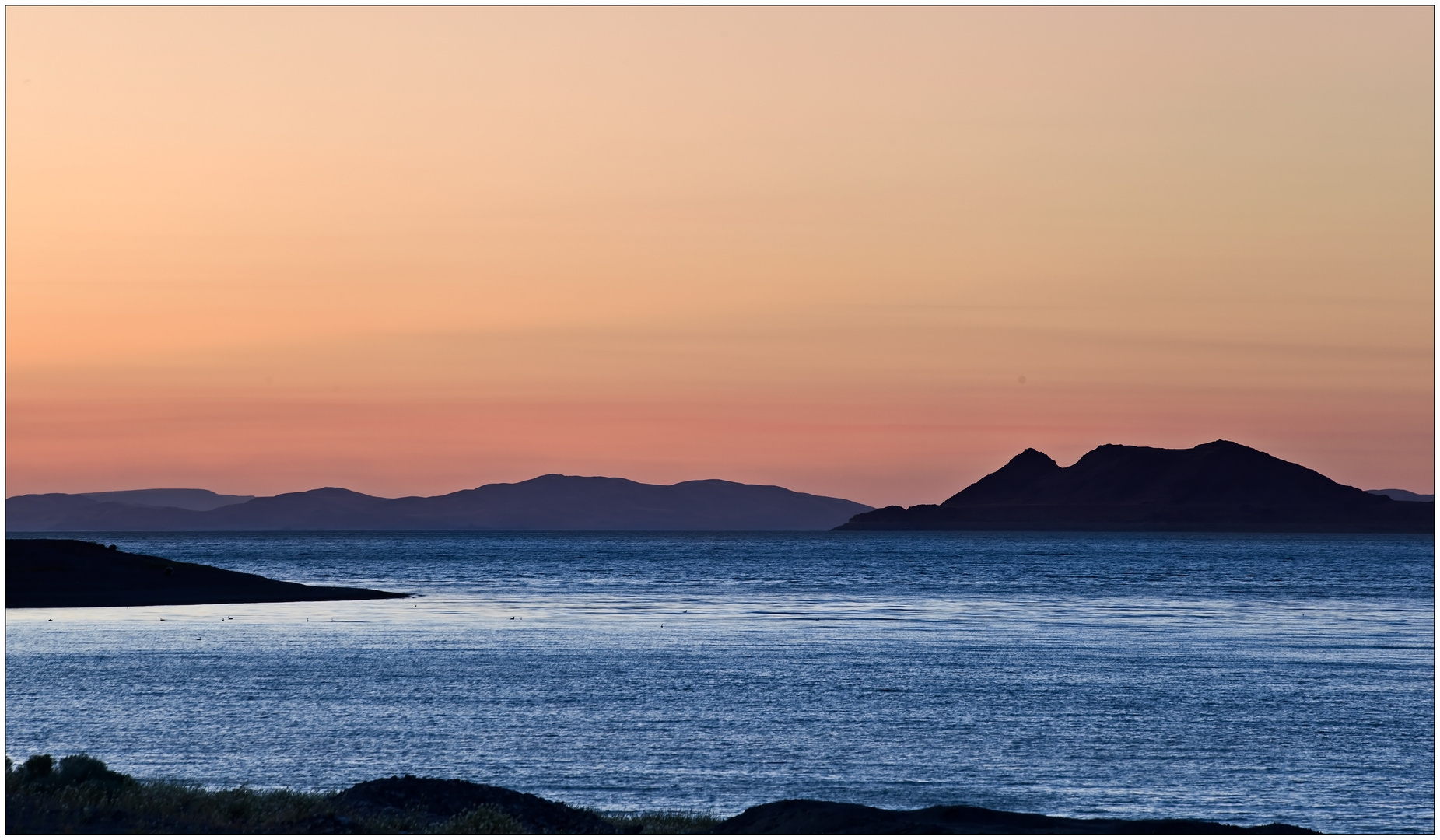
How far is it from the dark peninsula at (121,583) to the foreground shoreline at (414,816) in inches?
2675

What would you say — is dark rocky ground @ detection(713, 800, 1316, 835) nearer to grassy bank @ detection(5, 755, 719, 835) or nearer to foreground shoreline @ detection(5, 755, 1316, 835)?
foreground shoreline @ detection(5, 755, 1316, 835)

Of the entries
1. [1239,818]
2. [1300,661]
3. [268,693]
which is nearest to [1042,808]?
[1239,818]

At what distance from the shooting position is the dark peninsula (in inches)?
3541

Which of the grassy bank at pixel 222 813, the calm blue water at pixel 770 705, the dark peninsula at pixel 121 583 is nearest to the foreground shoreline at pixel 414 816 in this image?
the grassy bank at pixel 222 813

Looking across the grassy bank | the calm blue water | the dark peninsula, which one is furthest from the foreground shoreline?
the dark peninsula

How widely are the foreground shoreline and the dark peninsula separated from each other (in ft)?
223

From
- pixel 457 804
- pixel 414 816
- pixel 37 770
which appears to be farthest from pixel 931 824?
pixel 37 770

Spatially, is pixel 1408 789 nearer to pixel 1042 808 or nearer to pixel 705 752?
pixel 1042 808

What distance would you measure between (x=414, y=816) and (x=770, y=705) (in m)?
20.3

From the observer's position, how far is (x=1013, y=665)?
5400 cm

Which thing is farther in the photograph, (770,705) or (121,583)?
(121,583)

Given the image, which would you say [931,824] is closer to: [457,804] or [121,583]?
[457,804]

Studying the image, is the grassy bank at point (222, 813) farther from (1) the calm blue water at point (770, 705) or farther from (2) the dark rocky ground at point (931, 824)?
(1) the calm blue water at point (770, 705)

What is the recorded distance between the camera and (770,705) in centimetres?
4178
